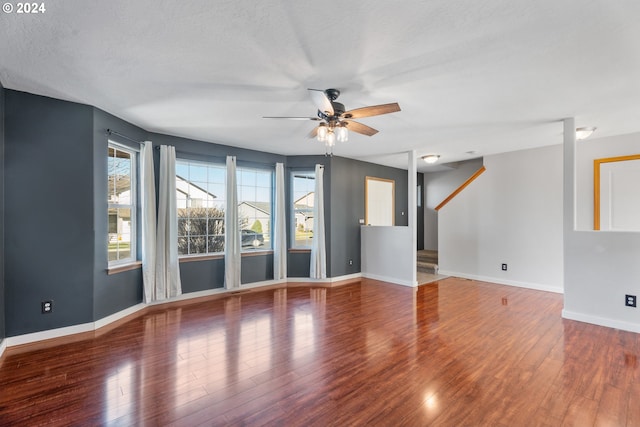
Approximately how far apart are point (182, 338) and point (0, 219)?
2.10 meters

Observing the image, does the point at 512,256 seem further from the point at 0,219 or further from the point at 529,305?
the point at 0,219

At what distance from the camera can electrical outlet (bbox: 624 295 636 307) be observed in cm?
335

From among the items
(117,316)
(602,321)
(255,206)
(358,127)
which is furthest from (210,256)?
(602,321)

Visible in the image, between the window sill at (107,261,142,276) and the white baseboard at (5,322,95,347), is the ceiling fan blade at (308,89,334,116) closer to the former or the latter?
the window sill at (107,261,142,276)

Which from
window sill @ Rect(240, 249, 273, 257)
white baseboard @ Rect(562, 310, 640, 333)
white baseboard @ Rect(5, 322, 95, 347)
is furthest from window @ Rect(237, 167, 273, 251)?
white baseboard @ Rect(562, 310, 640, 333)

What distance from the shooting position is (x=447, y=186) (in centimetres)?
794

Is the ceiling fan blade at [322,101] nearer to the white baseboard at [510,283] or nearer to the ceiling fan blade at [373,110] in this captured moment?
the ceiling fan blade at [373,110]

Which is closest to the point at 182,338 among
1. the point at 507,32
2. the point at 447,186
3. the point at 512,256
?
the point at 507,32

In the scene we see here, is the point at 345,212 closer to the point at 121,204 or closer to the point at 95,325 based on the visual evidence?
the point at 121,204

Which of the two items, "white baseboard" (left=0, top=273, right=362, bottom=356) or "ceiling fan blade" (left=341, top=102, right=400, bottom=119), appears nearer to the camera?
"ceiling fan blade" (left=341, top=102, right=400, bottom=119)

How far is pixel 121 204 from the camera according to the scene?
390 centimetres

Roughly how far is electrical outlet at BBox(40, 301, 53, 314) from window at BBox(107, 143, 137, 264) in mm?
797

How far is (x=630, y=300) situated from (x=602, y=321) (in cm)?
37

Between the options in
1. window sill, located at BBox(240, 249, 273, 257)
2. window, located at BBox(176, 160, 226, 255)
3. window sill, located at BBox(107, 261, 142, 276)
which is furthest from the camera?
window sill, located at BBox(240, 249, 273, 257)
